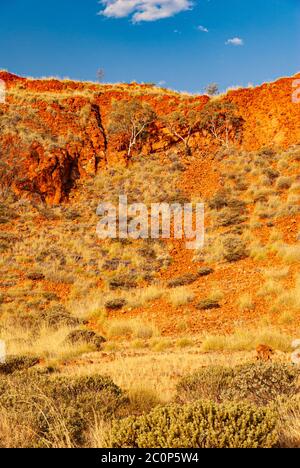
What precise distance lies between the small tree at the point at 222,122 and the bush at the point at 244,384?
27553 millimetres

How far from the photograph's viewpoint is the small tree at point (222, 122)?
1261 inches

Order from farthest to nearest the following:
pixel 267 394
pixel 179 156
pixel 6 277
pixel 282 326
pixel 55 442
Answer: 1. pixel 179 156
2. pixel 6 277
3. pixel 282 326
4. pixel 267 394
5. pixel 55 442

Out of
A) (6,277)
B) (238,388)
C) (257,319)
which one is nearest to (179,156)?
(6,277)

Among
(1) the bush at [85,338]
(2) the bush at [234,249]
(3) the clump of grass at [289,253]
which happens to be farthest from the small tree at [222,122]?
(1) the bush at [85,338]

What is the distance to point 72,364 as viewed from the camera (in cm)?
901

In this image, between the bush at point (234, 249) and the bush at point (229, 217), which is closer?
the bush at point (234, 249)

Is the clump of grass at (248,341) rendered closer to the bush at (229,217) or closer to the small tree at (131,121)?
the bush at (229,217)

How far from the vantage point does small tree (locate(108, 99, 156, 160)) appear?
32094 millimetres

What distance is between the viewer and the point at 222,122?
32094 mm

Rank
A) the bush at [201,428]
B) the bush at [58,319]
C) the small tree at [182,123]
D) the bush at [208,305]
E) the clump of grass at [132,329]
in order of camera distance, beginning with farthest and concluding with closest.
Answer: the small tree at [182,123] → the bush at [208,305] → the bush at [58,319] → the clump of grass at [132,329] → the bush at [201,428]

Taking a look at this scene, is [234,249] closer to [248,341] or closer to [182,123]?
[248,341]

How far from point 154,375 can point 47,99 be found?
98.8 ft

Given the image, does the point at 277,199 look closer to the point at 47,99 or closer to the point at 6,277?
the point at 6,277

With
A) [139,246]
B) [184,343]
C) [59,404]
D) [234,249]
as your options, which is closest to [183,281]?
[234,249]
